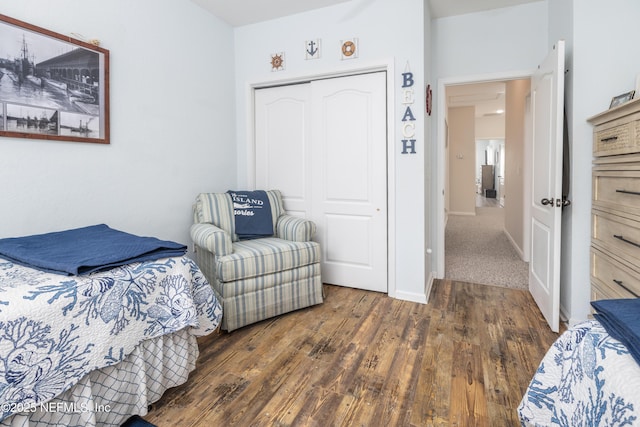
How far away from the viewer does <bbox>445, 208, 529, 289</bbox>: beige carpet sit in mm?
3558

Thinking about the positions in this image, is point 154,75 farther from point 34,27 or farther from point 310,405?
point 310,405

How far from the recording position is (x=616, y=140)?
1863mm

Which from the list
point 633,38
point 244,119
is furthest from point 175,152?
point 633,38

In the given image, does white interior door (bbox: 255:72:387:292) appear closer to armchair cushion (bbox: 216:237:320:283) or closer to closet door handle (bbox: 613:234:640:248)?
armchair cushion (bbox: 216:237:320:283)

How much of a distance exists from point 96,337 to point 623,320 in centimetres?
166

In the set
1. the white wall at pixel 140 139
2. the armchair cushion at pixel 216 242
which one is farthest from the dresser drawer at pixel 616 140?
the white wall at pixel 140 139

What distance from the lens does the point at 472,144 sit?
27.2 feet

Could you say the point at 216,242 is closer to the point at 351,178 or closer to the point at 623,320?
the point at 351,178

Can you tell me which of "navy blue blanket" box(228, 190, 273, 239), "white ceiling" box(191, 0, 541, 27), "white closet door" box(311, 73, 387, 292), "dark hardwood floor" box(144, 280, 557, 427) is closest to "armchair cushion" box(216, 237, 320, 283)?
"navy blue blanket" box(228, 190, 273, 239)

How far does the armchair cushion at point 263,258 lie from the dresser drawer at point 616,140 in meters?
1.97

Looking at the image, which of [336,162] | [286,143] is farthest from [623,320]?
[286,143]

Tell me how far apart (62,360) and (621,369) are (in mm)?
1619

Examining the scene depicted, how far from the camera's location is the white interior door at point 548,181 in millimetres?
2191

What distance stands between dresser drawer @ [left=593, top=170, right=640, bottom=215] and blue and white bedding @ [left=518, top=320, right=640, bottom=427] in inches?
43.5
